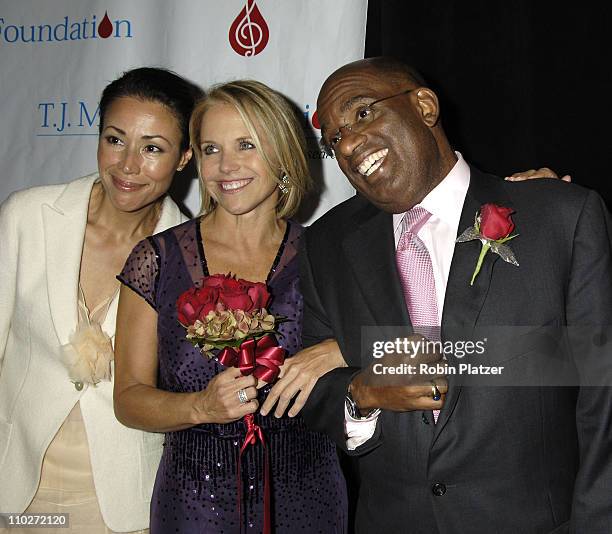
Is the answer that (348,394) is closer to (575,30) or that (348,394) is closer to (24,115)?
(575,30)

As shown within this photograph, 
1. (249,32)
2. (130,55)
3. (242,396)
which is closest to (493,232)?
(242,396)

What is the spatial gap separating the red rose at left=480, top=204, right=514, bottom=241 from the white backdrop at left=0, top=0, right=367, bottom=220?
1.59 m

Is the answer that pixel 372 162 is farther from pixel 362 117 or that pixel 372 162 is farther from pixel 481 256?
pixel 481 256

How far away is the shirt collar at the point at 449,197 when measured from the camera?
2.14 meters

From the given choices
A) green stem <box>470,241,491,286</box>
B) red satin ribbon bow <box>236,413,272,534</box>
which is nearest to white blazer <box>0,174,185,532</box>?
red satin ribbon bow <box>236,413,272,534</box>

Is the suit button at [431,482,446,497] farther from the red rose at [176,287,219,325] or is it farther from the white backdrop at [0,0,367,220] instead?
the white backdrop at [0,0,367,220]

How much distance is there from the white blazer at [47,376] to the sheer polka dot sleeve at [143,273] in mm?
271

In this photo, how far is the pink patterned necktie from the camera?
2061 mm

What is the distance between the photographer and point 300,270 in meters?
2.47

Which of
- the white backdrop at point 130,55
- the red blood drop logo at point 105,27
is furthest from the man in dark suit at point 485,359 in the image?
the red blood drop logo at point 105,27

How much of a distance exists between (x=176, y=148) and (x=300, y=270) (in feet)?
2.51

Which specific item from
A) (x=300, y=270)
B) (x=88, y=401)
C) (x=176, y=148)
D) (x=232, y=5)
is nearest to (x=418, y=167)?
(x=300, y=270)

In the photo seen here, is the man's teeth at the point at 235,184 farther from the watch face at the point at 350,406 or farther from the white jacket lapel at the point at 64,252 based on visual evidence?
the watch face at the point at 350,406

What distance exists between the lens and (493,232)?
6.28 feet
